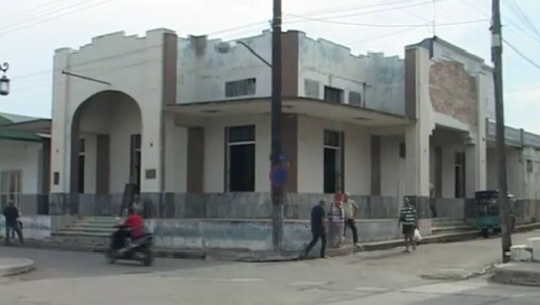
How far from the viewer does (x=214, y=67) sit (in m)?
30.0

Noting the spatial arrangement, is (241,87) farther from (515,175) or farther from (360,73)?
(515,175)

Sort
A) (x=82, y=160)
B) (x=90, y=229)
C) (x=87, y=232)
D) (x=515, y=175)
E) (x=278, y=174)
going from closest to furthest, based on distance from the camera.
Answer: (x=278, y=174) → (x=87, y=232) → (x=90, y=229) → (x=82, y=160) → (x=515, y=175)

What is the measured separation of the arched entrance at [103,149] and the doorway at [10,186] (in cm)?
530

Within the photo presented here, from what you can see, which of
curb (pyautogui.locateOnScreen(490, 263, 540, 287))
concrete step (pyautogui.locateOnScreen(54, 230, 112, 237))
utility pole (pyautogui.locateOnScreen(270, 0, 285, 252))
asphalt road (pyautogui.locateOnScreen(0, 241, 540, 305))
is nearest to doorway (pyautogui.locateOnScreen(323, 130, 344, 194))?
utility pole (pyautogui.locateOnScreen(270, 0, 285, 252))

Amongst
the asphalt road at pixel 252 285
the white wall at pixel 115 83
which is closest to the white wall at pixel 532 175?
the asphalt road at pixel 252 285

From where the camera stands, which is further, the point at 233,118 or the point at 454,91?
the point at 454,91

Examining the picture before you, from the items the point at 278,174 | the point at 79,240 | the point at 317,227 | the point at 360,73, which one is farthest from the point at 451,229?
the point at 79,240

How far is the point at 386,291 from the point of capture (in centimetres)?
1534

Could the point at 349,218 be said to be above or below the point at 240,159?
below

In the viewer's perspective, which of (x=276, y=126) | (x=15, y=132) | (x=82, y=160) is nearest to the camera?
(x=276, y=126)

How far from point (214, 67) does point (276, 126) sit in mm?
7623

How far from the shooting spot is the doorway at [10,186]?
37.5m

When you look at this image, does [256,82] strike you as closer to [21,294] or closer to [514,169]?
[21,294]

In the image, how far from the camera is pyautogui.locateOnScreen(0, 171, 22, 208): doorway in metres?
37.5
